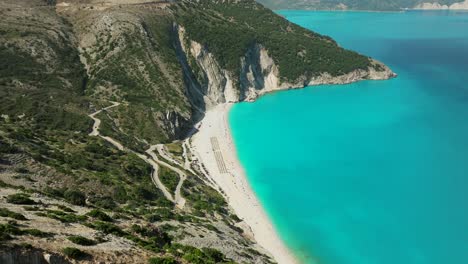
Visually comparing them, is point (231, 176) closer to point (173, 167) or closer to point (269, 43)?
point (173, 167)

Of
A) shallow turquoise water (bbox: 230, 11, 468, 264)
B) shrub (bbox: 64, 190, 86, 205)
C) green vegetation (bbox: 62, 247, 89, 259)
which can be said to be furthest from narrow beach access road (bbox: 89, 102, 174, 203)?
green vegetation (bbox: 62, 247, 89, 259)

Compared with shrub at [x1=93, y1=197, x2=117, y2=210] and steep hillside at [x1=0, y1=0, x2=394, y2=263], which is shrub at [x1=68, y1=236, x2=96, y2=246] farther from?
shrub at [x1=93, y1=197, x2=117, y2=210]

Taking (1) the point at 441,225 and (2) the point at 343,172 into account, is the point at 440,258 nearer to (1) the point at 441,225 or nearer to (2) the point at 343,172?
(1) the point at 441,225

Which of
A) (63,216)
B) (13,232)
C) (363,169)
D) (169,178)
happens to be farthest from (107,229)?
(363,169)

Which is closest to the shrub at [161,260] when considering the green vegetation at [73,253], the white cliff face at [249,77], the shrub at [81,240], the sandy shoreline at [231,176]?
the shrub at [81,240]

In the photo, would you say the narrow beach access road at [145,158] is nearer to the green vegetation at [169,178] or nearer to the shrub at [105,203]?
the green vegetation at [169,178]
